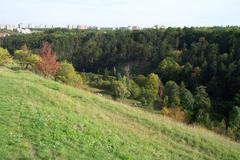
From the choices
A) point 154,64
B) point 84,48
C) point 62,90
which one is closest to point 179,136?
point 62,90

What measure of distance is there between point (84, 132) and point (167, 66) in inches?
4028

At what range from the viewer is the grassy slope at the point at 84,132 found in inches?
553

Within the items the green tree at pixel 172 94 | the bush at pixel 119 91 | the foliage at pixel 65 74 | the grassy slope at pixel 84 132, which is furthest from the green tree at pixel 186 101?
the grassy slope at pixel 84 132

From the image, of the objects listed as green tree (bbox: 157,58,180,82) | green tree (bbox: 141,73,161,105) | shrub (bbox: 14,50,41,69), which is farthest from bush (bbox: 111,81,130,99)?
green tree (bbox: 157,58,180,82)

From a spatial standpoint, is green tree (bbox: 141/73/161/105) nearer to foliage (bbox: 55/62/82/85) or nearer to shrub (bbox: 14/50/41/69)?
foliage (bbox: 55/62/82/85)

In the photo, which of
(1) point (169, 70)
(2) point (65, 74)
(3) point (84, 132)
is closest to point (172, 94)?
(2) point (65, 74)

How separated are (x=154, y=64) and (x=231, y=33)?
2819cm

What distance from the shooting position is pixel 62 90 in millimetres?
25969

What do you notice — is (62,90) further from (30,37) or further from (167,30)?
(30,37)

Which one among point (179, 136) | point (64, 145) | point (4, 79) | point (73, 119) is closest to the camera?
point (64, 145)

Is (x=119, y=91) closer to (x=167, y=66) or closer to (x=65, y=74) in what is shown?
(x=65, y=74)

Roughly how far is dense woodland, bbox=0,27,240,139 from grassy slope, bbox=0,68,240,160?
29914 mm

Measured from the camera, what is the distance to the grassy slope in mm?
14053

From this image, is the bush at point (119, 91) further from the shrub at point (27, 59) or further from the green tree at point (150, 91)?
the shrub at point (27, 59)
